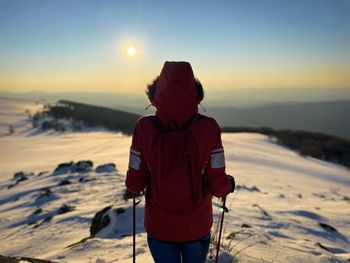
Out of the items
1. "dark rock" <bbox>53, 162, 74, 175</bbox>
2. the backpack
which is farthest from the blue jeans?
"dark rock" <bbox>53, 162, 74, 175</bbox>

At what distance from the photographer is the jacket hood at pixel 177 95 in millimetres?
2572

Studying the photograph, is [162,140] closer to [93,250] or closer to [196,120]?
[196,120]

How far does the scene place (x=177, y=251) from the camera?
2.70 metres

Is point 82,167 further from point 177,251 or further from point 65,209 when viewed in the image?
point 177,251

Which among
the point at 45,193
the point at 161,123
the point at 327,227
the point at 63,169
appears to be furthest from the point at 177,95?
the point at 63,169

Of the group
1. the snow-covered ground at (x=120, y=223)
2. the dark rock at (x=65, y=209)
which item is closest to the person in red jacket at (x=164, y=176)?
the snow-covered ground at (x=120, y=223)

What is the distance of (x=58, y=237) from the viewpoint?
7.20m

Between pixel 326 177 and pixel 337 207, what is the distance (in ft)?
43.2

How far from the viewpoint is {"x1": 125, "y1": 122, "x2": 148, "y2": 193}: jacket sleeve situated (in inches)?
104

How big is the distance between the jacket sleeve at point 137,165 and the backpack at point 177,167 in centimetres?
11

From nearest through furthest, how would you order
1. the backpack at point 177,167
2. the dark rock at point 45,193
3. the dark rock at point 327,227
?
the backpack at point 177,167 → the dark rock at point 327,227 → the dark rock at point 45,193

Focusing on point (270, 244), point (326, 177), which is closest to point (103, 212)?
point (270, 244)

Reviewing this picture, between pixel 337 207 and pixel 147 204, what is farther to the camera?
pixel 337 207

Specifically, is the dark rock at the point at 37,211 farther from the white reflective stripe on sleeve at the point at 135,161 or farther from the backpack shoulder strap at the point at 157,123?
the backpack shoulder strap at the point at 157,123
